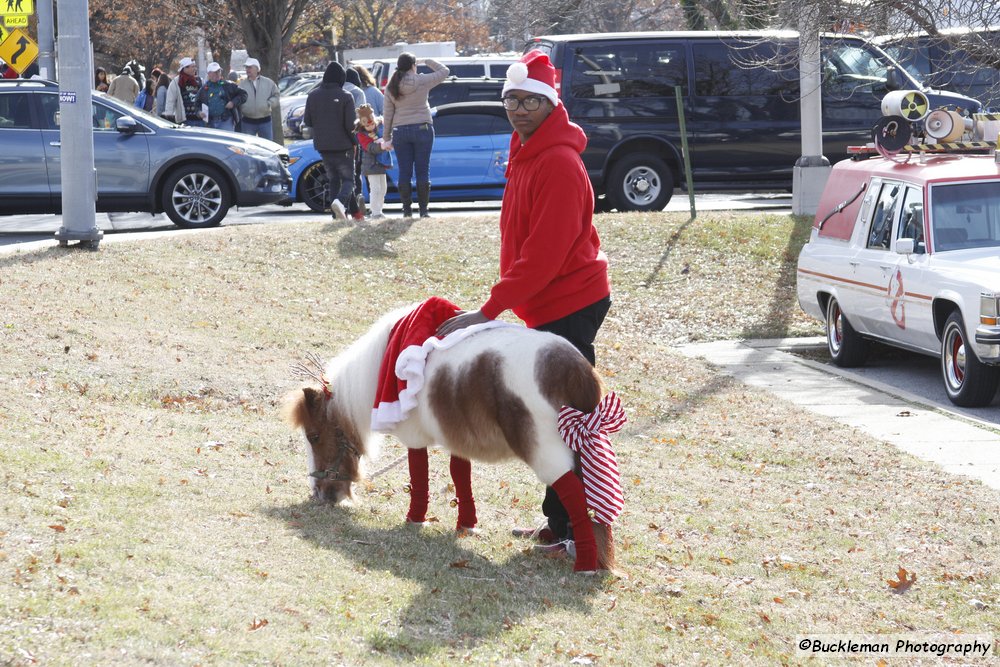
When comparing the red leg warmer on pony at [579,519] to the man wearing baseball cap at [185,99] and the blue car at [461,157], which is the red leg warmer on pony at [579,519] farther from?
the man wearing baseball cap at [185,99]

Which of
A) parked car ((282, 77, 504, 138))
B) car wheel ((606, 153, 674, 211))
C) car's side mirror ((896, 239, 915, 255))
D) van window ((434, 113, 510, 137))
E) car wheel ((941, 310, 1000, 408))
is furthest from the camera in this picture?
parked car ((282, 77, 504, 138))

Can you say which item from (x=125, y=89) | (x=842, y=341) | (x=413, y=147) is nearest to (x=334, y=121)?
(x=413, y=147)

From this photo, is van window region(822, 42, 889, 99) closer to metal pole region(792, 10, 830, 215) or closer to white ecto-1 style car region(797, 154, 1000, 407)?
metal pole region(792, 10, 830, 215)

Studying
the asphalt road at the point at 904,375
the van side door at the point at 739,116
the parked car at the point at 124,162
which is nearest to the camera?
the asphalt road at the point at 904,375

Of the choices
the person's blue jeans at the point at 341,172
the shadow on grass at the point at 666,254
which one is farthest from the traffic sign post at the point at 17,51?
the shadow on grass at the point at 666,254

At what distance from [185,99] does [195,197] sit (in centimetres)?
540

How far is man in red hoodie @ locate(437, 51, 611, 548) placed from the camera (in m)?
5.64

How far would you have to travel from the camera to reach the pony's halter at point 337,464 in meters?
6.65

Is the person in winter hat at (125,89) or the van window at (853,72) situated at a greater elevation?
the person in winter hat at (125,89)

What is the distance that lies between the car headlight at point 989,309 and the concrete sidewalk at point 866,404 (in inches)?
28.6

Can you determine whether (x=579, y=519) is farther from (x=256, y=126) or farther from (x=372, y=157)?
(x=256, y=126)

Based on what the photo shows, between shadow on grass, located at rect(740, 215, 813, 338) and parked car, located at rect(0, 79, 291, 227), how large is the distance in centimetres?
655

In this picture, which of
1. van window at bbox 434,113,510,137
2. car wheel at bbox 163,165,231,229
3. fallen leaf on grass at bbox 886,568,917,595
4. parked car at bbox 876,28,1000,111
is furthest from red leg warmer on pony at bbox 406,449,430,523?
van window at bbox 434,113,510,137

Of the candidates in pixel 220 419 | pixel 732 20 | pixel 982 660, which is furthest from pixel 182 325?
pixel 732 20
